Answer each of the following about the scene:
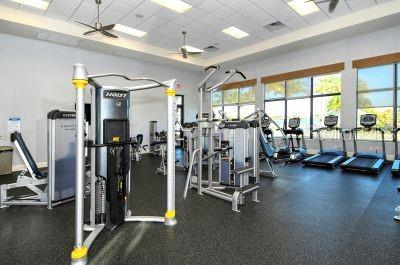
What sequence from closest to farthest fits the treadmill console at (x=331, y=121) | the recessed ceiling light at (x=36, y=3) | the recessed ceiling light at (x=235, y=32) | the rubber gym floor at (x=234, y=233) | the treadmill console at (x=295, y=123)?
the rubber gym floor at (x=234, y=233)
the recessed ceiling light at (x=36, y=3)
the treadmill console at (x=331, y=121)
the recessed ceiling light at (x=235, y=32)
the treadmill console at (x=295, y=123)

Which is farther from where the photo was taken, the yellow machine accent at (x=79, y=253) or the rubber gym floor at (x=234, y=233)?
the rubber gym floor at (x=234, y=233)

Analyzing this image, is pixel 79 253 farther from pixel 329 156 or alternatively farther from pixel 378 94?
pixel 378 94

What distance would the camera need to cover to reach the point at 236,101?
11.0 meters

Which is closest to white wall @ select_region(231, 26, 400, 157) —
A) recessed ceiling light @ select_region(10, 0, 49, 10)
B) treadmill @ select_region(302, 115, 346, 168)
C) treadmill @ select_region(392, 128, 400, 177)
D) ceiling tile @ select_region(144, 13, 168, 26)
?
treadmill @ select_region(392, 128, 400, 177)

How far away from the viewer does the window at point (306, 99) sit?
8.02 meters

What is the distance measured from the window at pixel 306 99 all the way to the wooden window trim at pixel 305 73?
0.87 ft

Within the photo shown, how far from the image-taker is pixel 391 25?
21.1 feet

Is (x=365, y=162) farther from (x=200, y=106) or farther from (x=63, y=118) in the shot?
(x=63, y=118)

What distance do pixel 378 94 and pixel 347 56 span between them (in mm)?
1506

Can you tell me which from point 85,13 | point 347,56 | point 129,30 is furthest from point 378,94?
point 85,13

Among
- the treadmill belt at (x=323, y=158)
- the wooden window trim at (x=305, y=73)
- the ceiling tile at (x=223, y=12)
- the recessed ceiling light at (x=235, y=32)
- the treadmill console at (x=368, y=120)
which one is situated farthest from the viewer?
the wooden window trim at (x=305, y=73)

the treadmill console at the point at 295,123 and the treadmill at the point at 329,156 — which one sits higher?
the treadmill console at the point at 295,123

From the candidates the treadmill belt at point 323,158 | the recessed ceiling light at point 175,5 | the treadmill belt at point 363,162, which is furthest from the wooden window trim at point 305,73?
the recessed ceiling light at point 175,5

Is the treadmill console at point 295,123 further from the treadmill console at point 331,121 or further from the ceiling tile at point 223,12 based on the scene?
the ceiling tile at point 223,12
